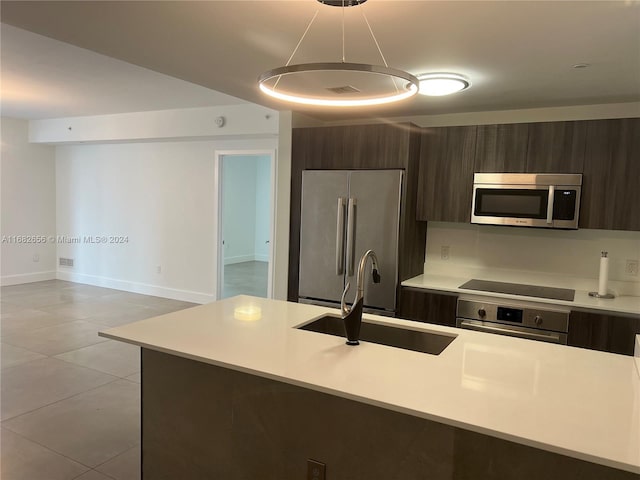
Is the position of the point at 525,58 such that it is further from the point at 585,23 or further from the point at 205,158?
the point at 205,158

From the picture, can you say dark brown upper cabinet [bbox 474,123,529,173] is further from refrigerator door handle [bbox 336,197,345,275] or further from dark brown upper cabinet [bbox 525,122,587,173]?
refrigerator door handle [bbox 336,197,345,275]

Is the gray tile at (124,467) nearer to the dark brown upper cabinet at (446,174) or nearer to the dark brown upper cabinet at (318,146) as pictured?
the dark brown upper cabinet at (318,146)

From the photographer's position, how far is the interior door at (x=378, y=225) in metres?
3.82

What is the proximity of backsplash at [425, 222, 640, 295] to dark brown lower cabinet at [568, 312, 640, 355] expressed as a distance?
2.11ft

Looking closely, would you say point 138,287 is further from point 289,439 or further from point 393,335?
point 289,439

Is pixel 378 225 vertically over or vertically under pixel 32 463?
over

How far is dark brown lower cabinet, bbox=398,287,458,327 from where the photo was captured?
12.1ft

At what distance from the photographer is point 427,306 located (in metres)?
3.76

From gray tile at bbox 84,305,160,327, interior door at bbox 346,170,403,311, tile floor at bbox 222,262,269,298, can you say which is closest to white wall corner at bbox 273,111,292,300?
interior door at bbox 346,170,403,311

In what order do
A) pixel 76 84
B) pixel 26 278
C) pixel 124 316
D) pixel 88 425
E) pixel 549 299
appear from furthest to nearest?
pixel 26 278 < pixel 124 316 < pixel 76 84 < pixel 549 299 < pixel 88 425

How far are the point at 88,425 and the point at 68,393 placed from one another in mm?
649

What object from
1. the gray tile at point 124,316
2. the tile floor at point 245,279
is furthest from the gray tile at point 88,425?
the tile floor at point 245,279

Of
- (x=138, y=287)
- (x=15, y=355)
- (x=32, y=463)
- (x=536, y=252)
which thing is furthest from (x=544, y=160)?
(x=138, y=287)

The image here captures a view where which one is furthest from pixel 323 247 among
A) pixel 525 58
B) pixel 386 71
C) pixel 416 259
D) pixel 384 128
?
pixel 386 71
